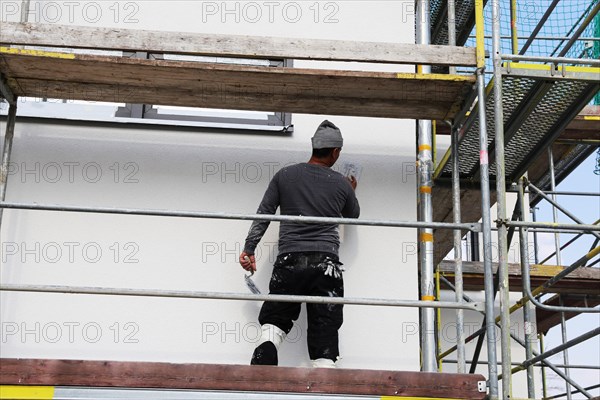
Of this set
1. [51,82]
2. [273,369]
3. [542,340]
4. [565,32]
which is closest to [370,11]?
[51,82]

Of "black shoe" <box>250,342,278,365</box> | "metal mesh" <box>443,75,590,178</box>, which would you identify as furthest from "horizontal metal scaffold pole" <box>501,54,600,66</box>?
"black shoe" <box>250,342,278,365</box>

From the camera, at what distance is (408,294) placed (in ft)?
20.9

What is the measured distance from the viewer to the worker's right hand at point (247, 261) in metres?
5.88

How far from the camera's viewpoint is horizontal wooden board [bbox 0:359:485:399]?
15.7 feet

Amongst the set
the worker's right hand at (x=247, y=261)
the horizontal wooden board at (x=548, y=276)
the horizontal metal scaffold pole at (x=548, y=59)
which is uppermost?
the horizontal metal scaffold pole at (x=548, y=59)

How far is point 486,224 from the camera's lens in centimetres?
529

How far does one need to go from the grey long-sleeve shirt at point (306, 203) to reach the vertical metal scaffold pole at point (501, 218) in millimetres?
1087

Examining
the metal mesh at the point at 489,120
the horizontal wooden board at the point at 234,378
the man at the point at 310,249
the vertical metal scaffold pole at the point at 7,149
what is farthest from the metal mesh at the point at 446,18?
the horizontal wooden board at the point at 234,378

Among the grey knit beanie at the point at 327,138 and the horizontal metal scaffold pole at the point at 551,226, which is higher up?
the grey knit beanie at the point at 327,138

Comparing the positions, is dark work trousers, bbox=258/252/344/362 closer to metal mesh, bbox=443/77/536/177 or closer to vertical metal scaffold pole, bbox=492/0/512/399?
vertical metal scaffold pole, bbox=492/0/512/399

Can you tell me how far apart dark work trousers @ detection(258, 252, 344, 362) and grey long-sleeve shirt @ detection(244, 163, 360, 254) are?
0.26 ft

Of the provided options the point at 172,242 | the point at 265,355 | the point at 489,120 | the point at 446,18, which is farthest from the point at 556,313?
the point at 265,355

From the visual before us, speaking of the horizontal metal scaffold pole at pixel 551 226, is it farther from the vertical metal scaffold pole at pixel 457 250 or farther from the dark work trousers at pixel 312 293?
the dark work trousers at pixel 312 293

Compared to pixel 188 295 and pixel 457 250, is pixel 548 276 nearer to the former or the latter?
pixel 457 250
